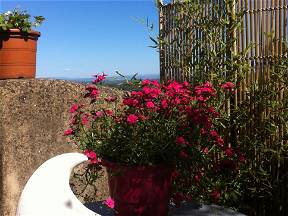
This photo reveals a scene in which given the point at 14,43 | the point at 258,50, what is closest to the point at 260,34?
the point at 258,50

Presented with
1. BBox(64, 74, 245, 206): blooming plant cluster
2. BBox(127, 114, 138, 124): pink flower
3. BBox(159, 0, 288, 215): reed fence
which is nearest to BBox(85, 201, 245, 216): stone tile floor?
BBox(64, 74, 245, 206): blooming plant cluster

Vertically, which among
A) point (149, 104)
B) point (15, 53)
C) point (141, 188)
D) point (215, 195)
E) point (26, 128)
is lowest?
point (215, 195)

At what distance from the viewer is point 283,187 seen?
3.40 metres

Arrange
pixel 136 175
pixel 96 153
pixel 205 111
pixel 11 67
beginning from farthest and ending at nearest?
pixel 11 67 < pixel 205 111 < pixel 96 153 < pixel 136 175

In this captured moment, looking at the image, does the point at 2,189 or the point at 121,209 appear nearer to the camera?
the point at 121,209

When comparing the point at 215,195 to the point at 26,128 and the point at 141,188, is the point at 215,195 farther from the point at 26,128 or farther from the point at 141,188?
the point at 26,128

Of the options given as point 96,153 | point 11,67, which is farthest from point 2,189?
point 96,153

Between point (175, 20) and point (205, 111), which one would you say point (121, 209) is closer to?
point (205, 111)

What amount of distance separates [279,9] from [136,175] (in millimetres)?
2032

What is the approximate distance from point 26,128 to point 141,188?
1.76m

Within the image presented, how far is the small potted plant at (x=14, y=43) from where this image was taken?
4.05m

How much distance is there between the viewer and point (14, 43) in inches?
161

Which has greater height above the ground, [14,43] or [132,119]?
[14,43]

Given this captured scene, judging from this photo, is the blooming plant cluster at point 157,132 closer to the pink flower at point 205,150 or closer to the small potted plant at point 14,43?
the pink flower at point 205,150
